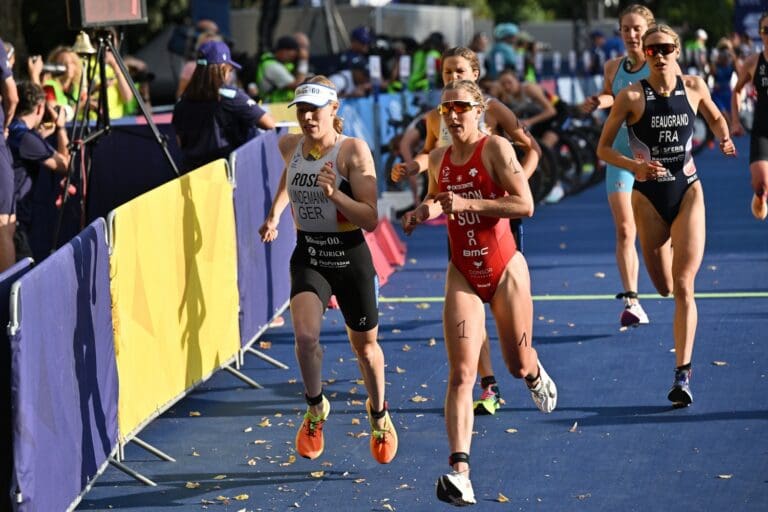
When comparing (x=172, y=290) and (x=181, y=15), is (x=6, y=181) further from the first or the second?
(x=181, y=15)

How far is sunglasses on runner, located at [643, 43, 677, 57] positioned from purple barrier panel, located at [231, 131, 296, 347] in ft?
9.85

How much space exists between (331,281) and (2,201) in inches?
138

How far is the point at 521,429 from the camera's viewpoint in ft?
29.9

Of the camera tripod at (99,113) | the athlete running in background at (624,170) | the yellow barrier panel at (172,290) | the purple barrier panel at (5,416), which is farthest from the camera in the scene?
the camera tripod at (99,113)

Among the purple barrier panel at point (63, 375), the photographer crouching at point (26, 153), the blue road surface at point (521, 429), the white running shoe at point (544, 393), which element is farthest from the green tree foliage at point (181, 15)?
the white running shoe at point (544, 393)

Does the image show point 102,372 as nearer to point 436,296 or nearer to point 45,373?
point 45,373

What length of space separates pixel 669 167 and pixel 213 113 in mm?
3991

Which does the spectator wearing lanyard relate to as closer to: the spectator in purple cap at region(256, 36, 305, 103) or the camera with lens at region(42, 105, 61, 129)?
the camera with lens at region(42, 105, 61, 129)

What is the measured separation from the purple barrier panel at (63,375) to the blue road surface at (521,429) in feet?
1.82

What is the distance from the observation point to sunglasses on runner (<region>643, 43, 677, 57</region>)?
9.34 meters

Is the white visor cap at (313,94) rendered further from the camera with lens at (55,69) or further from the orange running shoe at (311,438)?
the camera with lens at (55,69)

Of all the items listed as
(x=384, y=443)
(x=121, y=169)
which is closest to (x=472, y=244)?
(x=384, y=443)

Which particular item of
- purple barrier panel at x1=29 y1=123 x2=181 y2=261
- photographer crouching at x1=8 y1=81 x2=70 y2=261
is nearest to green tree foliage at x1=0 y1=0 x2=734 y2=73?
photographer crouching at x1=8 y1=81 x2=70 y2=261

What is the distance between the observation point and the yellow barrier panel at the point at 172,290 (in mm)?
8242
